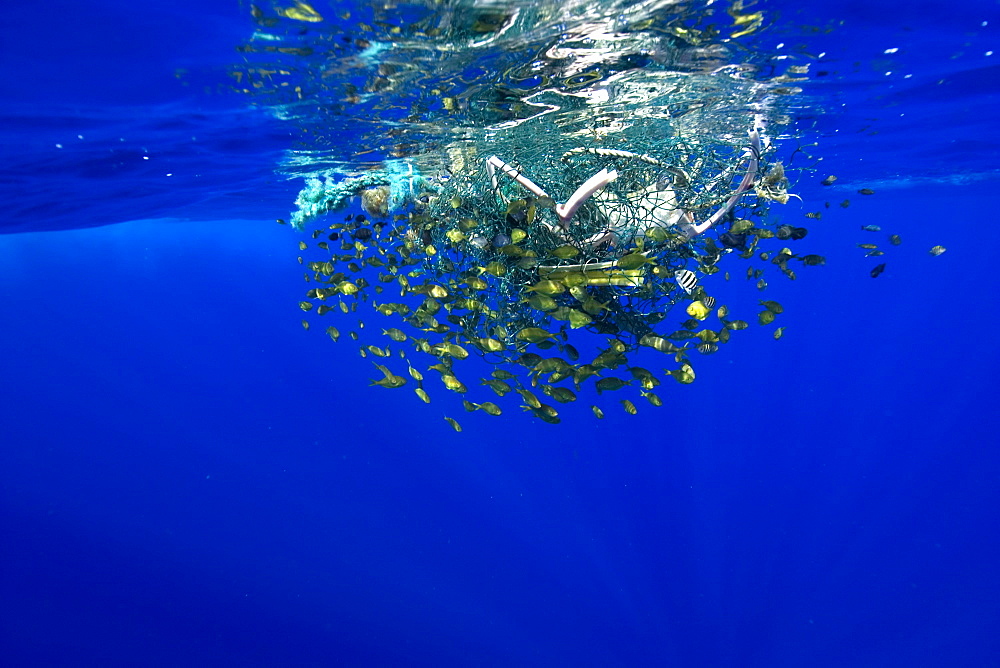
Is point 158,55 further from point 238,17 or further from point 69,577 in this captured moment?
point 69,577

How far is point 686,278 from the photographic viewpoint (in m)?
3.32

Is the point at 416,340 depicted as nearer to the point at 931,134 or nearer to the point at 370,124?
the point at 370,124

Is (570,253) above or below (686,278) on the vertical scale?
below

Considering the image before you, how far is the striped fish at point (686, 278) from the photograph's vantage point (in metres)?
3.31

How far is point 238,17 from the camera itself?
3.79m

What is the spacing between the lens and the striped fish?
3.31 meters

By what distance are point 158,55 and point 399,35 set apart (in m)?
2.22

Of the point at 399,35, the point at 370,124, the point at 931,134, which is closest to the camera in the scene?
the point at 399,35

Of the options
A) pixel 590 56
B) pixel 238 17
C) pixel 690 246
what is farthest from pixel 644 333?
pixel 238 17

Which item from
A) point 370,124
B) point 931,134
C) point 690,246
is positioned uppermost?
point 931,134

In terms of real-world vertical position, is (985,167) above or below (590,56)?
above

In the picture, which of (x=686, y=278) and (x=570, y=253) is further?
(x=686, y=278)

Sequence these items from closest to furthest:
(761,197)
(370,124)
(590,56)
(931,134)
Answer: (761,197) < (590,56) < (370,124) < (931,134)

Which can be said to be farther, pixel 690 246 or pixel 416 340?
pixel 416 340
